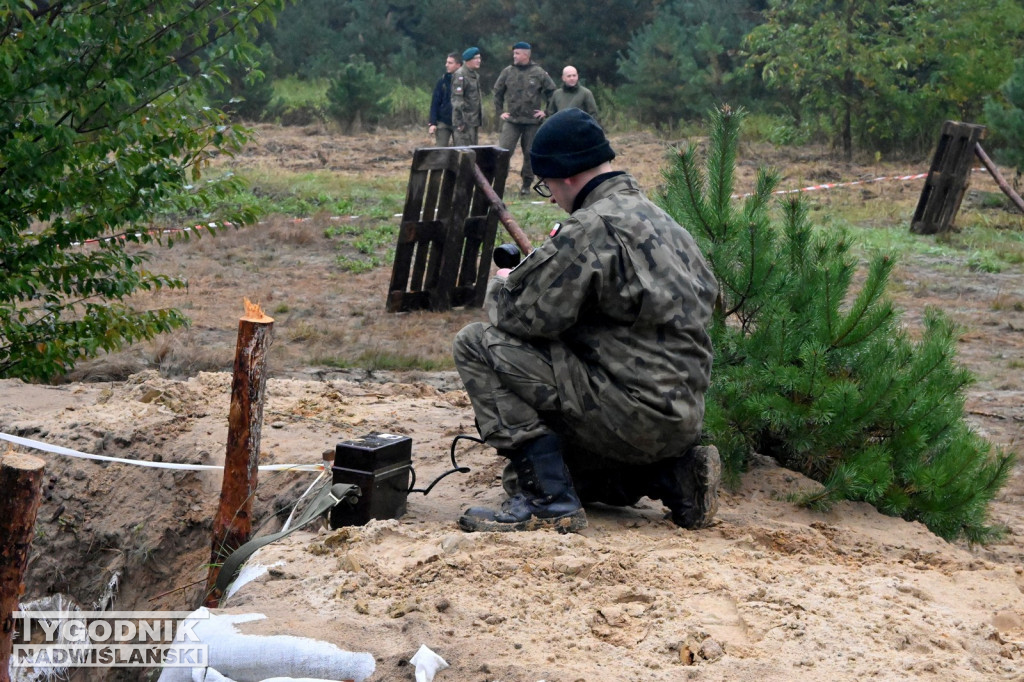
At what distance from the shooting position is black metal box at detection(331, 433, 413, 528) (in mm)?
3988

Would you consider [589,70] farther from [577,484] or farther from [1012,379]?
[577,484]

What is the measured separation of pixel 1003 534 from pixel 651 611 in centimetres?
217

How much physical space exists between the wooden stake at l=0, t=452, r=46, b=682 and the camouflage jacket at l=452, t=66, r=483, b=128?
12.6 meters

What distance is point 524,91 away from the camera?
15070 millimetres

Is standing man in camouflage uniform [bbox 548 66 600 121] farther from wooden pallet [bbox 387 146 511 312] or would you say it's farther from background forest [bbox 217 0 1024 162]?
wooden pallet [bbox 387 146 511 312]

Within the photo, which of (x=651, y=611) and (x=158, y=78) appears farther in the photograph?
(x=158, y=78)

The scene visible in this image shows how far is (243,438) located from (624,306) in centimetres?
139

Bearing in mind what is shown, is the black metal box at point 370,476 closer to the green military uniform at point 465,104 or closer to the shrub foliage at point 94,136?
the shrub foliage at point 94,136

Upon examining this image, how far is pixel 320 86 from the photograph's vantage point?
28.6 meters

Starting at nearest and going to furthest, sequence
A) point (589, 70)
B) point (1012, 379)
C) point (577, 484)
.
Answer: point (577, 484), point (1012, 379), point (589, 70)

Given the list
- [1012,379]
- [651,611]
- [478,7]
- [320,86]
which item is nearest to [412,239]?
[1012,379]

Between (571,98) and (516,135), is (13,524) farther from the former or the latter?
(516,135)

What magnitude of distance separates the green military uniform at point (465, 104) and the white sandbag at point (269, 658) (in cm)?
1294

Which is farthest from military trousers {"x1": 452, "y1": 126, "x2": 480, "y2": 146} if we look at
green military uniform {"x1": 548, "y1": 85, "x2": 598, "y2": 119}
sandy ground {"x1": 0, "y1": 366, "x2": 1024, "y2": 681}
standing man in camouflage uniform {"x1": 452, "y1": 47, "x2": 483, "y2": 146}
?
sandy ground {"x1": 0, "y1": 366, "x2": 1024, "y2": 681}
